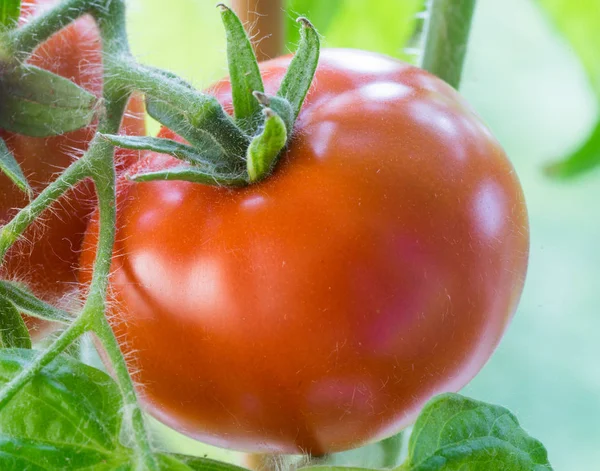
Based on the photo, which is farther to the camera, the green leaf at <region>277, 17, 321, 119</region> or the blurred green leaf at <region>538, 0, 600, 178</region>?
the blurred green leaf at <region>538, 0, 600, 178</region>

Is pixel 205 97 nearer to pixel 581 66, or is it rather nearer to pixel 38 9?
pixel 38 9

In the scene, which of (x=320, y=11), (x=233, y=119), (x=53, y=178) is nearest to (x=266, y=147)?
A: (x=233, y=119)

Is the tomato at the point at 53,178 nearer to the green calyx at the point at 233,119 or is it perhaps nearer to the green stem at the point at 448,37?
the green calyx at the point at 233,119

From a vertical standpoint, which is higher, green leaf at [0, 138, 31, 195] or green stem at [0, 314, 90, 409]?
green leaf at [0, 138, 31, 195]

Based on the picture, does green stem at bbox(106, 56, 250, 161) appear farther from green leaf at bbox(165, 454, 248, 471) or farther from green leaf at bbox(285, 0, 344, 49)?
green leaf at bbox(285, 0, 344, 49)

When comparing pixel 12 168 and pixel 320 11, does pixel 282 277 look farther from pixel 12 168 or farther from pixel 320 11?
pixel 320 11

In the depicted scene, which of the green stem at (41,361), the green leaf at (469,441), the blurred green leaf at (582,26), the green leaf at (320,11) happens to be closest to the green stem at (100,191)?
the green stem at (41,361)

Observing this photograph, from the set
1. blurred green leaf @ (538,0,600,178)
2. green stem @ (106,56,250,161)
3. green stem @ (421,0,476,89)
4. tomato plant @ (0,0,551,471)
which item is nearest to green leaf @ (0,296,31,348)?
tomato plant @ (0,0,551,471)

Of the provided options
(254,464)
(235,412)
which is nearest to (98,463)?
(235,412)
